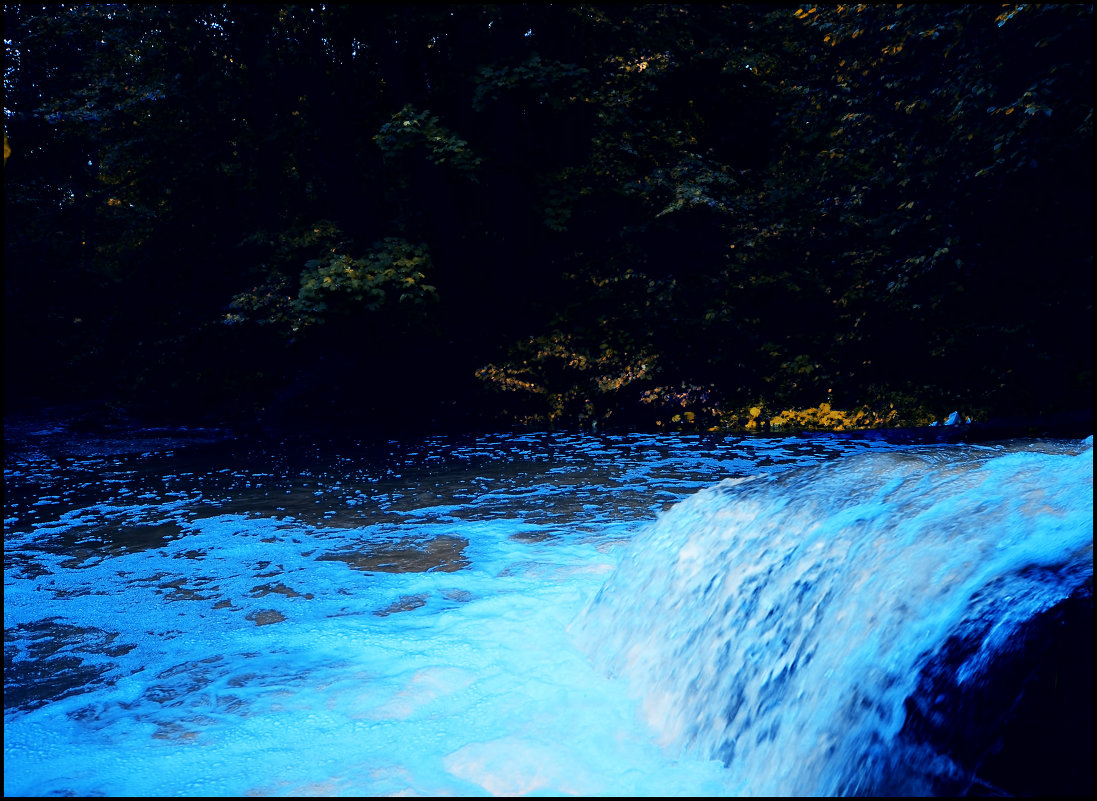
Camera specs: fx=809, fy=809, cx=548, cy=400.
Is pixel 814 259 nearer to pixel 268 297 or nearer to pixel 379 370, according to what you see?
pixel 379 370

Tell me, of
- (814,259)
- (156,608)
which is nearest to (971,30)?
(814,259)

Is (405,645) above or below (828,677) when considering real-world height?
below

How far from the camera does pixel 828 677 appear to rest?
3.46m

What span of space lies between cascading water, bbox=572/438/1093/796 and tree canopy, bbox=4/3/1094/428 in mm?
9082

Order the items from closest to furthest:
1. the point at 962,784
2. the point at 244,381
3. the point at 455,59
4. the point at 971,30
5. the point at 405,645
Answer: the point at 962,784
the point at 405,645
the point at 971,30
the point at 455,59
the point at 244,381

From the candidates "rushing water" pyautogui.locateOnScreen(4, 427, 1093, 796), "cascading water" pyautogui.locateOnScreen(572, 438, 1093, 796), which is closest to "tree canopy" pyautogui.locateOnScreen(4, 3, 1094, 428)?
"rushing water" pyautogui.locateOnScreen(4, 427, 1093, 796)

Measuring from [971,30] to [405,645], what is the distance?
38.2 feet

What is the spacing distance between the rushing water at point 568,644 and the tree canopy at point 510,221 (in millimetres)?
7739

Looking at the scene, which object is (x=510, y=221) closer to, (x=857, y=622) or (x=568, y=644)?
(x=568, y=644)

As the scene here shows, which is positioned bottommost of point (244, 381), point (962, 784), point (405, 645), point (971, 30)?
point (405, 645)

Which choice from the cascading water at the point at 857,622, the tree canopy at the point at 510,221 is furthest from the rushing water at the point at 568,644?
the tree canopy at the point at 510,221

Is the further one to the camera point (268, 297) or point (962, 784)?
point (268, 297)

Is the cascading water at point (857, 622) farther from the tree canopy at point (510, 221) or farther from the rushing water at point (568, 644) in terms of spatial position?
the tree canopy at point (510, 221)

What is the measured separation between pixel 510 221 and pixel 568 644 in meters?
12.6
